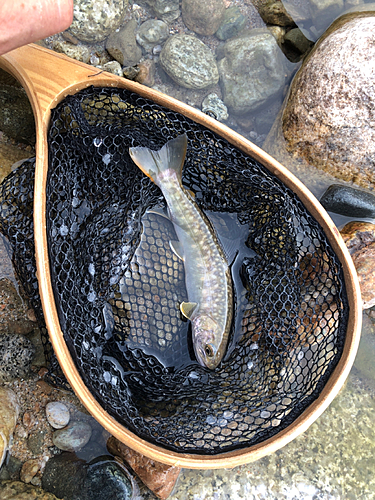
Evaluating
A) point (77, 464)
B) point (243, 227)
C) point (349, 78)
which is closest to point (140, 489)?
point (77, 464)

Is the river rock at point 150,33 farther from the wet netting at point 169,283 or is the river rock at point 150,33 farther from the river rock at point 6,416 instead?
the river rock at point 6,416

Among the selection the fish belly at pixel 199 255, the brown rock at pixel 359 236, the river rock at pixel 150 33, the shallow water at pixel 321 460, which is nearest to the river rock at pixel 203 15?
the river rock at pixel 150 33

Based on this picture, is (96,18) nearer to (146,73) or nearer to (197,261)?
(146,73)

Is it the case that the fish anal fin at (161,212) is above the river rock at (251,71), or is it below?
below

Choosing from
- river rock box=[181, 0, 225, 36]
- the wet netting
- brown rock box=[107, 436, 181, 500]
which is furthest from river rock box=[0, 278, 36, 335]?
river rock box=[181, 0, 225, 36]

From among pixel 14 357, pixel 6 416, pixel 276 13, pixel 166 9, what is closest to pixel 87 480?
pixel 6 416

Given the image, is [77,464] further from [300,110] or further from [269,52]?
[269,52]

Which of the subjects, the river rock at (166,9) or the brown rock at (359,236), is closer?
the brown rock at (359,236)
